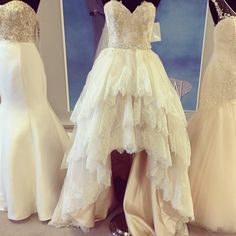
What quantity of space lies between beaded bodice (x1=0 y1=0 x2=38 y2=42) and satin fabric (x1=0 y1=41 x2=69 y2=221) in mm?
36

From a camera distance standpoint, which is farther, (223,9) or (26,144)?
(26,144)

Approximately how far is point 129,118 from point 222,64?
58 centimetres

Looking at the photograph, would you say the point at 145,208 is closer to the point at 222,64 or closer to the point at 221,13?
the point at 222,64

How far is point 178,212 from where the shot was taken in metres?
1.27

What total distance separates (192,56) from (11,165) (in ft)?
4.99

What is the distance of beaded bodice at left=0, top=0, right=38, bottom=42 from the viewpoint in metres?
1.36

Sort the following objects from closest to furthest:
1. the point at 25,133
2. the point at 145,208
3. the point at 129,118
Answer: the point at 129,118, the point at 145,208, the point at 25,133

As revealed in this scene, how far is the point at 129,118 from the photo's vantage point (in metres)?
1.12

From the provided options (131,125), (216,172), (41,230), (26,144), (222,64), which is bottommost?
(41,230)

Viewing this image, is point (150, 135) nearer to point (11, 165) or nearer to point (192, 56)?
point (11, 165)

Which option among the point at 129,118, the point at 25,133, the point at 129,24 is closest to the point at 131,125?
the point at 129,118

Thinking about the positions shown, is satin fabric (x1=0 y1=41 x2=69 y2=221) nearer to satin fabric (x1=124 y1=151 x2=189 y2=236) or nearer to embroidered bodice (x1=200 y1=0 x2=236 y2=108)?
satin fabric (x1=124 y1=151 x2=189 y2=236)

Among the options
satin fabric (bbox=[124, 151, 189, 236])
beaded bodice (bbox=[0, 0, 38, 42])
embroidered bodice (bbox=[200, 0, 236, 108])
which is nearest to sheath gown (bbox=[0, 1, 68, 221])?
beaded bodice (bbox=[0, 0, 38, 42])

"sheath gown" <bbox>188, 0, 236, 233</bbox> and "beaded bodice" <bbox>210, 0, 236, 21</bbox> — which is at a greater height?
"beaded bodice" <bbox>210, 0, 236, 21</bbox>
